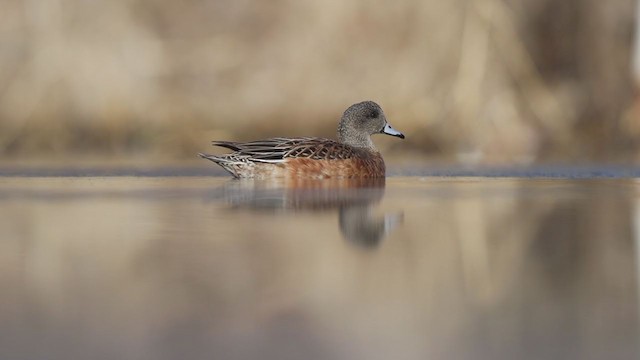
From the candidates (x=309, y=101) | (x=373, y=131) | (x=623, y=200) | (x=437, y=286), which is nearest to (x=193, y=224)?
→ (x=437, y=286)

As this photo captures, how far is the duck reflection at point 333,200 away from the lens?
14.8 feet

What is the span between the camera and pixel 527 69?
38.8 feet

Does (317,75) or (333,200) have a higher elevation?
(317,75)

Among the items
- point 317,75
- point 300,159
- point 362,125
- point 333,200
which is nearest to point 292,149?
point 300,159

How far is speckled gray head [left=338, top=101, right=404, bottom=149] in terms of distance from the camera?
912 centimetres

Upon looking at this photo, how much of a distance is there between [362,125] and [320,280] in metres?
6.04

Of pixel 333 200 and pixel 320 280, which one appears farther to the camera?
pixel 333 200

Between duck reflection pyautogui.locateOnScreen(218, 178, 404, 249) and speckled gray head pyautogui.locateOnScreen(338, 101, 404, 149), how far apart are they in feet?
3.12

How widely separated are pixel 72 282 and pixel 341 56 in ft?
29.9

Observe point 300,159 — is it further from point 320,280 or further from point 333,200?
point 320,280

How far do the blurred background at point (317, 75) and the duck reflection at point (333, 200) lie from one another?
3.62 m

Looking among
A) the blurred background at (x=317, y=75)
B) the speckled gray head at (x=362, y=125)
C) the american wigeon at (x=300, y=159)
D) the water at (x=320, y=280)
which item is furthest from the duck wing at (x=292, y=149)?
the blurred background at (x=317, y=75)

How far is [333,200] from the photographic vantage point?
6.05 meters

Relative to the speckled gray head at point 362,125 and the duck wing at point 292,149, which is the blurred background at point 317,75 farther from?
the duck wing at point 292,149
